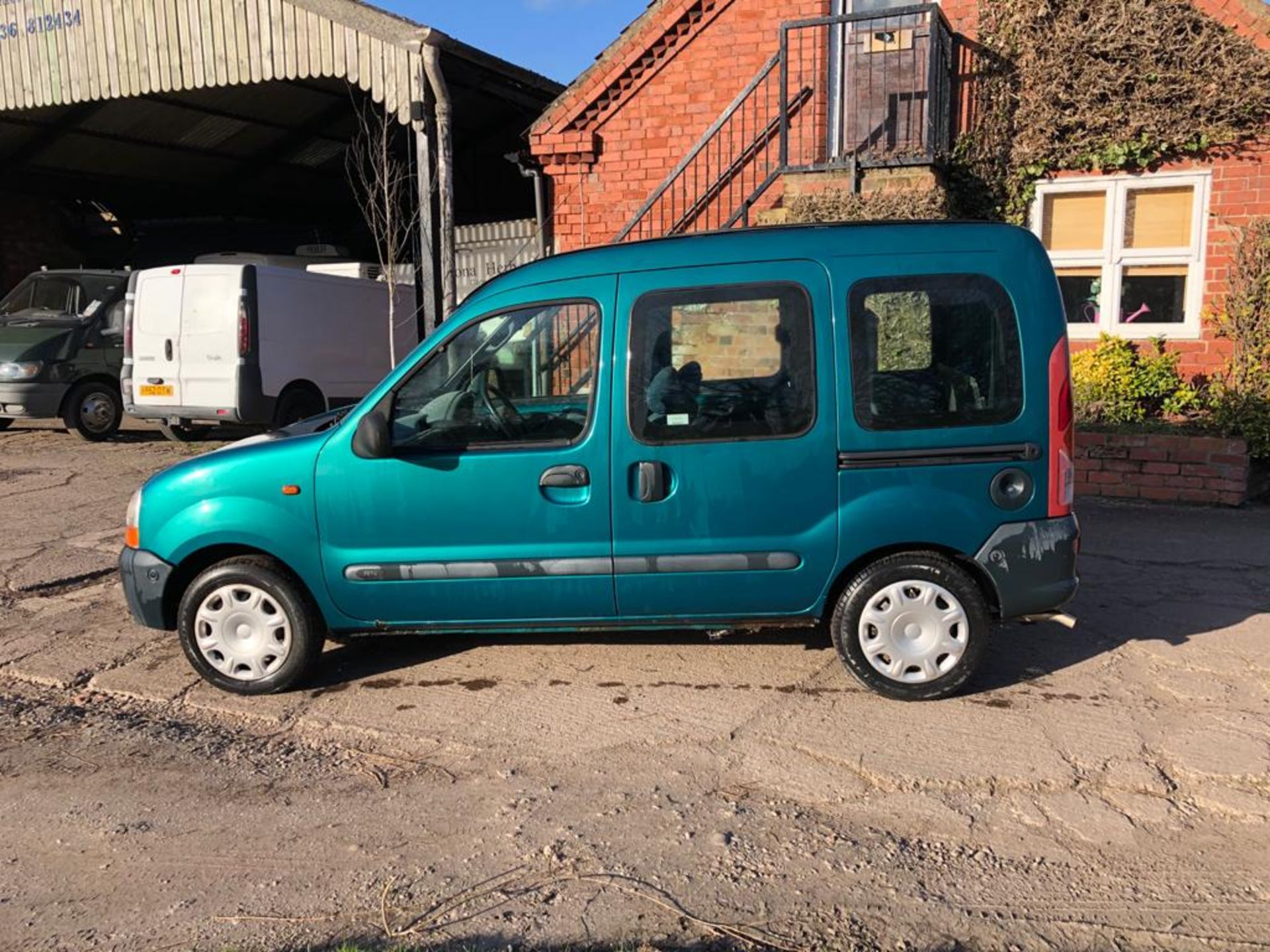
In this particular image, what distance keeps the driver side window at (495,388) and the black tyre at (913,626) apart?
146 centimetres

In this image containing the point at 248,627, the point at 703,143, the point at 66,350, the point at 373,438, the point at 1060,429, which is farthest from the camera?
the point at 66,350

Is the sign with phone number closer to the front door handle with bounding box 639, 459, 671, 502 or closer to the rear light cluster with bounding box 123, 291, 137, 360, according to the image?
the rear light cluster with bounding box 123, 291, 137, 360

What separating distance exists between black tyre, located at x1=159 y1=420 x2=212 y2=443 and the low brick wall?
32.3ft

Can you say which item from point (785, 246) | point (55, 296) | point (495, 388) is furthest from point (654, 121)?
point (55, 296)

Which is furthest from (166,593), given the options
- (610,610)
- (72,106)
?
(72,106)

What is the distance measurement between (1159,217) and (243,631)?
9208 mm

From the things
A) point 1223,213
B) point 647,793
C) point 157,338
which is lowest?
point 647,793

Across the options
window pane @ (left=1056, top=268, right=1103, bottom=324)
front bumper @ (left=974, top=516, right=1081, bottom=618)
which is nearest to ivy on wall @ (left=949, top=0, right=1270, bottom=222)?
window pane @ (left=1056, top=268, right=1103, bottom=324)

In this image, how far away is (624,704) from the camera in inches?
168

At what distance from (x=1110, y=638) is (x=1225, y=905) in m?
2.37

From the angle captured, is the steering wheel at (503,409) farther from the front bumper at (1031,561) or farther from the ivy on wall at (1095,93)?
the ivy on wall at (1095,93)

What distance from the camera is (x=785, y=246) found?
4145 mm

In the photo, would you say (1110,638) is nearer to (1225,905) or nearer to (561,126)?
(1225,905)

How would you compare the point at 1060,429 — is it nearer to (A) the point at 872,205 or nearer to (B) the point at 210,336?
(A) the point at 872,205
